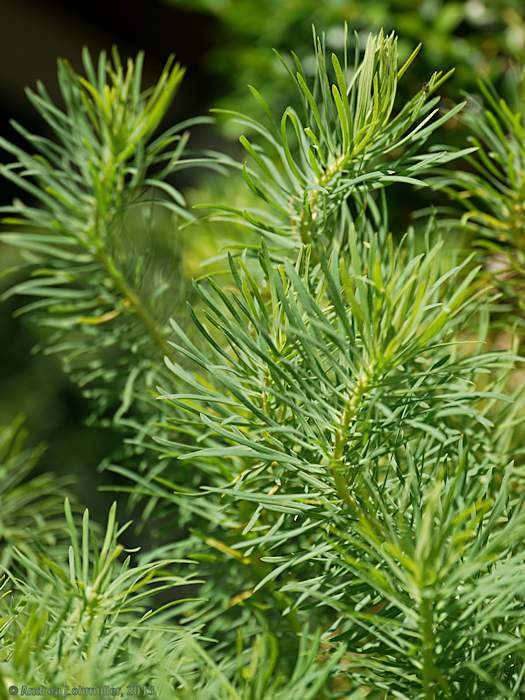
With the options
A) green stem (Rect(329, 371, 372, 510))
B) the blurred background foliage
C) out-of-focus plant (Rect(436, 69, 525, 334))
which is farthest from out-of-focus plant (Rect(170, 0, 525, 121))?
green stem (Rect(329, 371, 372, 510))

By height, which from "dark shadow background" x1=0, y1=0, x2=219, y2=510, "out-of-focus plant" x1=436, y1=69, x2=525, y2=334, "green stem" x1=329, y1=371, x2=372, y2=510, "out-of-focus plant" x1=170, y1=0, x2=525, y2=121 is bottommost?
"green stem" x1=329, y1=371, x2=372, y2=510

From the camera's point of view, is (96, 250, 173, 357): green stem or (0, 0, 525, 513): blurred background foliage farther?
(0, 0, 525, 513): blurred background foliage

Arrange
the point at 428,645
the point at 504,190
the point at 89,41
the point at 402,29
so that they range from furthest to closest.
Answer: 1. the point at 89,41
2. the point at 402,29
3. the point at 504,190
4. the point at 428,645

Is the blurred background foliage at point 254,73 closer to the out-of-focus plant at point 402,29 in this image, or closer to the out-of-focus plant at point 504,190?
the out-of-focus plant at point 402,29

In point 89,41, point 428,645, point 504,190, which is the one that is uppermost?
point 89,41

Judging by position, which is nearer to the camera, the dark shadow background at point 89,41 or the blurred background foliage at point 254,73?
the blurred background foliage at point 254,73

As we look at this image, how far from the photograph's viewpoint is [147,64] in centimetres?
177

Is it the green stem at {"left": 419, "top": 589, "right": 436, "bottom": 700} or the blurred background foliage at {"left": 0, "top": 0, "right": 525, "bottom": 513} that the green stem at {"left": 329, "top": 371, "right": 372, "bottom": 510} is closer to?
the green stem at {"left": 419, "top": 589, "right": 436, "bottom": 700}

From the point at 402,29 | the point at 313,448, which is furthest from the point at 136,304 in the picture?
the point at 402,29

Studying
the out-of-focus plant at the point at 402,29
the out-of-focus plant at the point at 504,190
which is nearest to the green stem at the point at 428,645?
the out-of-focus plant at the point at 504,190

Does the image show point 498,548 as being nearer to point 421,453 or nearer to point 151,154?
point 421,453

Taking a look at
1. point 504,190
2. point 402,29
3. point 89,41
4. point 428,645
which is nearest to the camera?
point 428,645

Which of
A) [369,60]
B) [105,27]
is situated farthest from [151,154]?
[105,27]

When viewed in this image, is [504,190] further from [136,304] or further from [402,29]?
[402,29]
